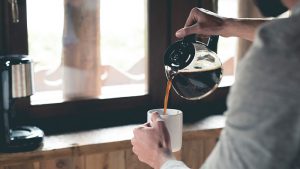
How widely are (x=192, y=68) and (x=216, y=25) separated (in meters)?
0.21

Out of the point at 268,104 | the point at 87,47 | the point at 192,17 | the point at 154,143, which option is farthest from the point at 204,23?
the point at 268,104

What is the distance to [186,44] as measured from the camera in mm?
1230

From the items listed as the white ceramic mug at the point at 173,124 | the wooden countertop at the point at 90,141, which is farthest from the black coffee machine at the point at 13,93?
the white ceramic mug at the point at 173,124

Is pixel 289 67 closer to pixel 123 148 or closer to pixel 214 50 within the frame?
pixel 214 50

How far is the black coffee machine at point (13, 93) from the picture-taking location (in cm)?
145

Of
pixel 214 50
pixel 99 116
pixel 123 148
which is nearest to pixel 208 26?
pixel 214 50

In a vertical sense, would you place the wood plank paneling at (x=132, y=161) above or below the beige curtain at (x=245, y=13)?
below

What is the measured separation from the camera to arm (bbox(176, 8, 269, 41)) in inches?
52.1

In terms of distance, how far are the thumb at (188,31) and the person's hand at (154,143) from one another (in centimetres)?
27

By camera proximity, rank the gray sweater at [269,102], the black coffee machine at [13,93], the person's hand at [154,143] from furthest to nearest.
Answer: the black coffee machine at [13,93], the person's hand at [154,143], the gray sweater at [269,102]

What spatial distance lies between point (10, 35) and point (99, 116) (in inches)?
18.2

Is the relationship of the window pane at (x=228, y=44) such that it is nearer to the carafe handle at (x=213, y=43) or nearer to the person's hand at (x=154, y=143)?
the carafe handle at (x=213, y=43)

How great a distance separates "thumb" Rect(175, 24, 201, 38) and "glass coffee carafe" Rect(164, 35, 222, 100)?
2 cm

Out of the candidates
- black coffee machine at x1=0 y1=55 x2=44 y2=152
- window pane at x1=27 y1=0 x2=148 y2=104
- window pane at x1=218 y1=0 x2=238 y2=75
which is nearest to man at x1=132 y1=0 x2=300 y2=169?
black coffee machine at x1=0 y1=55 x2=44 y2=152
